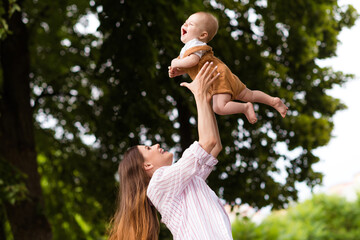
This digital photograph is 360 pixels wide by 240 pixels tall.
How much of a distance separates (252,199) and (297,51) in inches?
118

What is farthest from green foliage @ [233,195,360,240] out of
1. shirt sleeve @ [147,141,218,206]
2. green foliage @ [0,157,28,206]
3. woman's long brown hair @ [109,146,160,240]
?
shirt sleeve @ [147,141,218,206]

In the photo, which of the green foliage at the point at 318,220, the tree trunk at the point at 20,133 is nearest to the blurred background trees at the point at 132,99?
the tree trunk at the point at 20,133

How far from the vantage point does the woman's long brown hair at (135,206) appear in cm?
376

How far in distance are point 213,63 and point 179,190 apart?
83 centimetres

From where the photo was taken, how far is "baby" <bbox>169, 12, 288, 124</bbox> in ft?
11.1

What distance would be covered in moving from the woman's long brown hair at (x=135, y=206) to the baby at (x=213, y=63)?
0.72 metres

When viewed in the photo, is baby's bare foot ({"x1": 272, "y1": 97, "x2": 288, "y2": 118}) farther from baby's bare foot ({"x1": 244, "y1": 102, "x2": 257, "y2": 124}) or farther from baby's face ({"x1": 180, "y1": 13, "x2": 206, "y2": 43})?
baby's face ({"x1": 180, "y1": 13, "x2": 206, "y2": 43})

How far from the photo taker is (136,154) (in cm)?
380

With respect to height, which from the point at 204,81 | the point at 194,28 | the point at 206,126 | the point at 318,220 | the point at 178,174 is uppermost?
the point at 194,28

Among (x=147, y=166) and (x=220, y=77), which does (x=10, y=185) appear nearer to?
(x=147, y=166)

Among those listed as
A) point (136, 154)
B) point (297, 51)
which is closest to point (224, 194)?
point (297, 51)

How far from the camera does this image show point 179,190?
3.42 meters

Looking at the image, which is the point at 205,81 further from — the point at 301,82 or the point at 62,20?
the point at 62,20

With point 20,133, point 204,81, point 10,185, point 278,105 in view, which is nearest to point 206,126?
point 204,81
